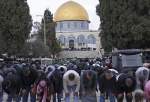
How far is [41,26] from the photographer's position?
90125 millimetres

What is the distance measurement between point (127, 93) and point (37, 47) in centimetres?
5722

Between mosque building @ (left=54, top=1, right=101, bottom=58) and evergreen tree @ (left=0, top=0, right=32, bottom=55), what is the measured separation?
2459 inches

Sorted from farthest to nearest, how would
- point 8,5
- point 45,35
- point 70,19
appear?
1. point 70,19
2. point 45,35
3. point 8,5

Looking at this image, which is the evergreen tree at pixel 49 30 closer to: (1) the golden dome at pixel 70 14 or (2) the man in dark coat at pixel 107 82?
(1) the golden dome at pixel 70 14

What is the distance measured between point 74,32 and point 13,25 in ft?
249

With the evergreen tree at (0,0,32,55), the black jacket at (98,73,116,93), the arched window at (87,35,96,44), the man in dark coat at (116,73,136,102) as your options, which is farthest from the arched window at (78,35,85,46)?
the man in dark coat at (116,73,136,102)

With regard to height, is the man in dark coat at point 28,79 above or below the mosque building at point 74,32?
below

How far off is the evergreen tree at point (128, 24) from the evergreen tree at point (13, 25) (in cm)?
1092

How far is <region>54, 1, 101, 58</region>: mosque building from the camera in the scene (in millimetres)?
122688

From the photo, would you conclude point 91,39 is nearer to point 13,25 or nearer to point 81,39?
point 81,39

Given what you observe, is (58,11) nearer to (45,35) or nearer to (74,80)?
(45,35)

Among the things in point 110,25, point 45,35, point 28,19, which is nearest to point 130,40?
point 110,25

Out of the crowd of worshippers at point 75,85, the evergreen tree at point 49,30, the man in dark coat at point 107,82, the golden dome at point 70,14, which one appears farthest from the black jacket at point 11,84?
the golden dome at point 70,14

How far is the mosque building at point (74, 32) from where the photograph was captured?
403 ft
